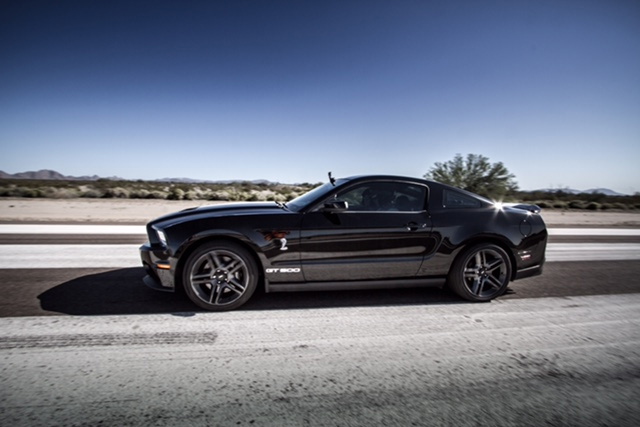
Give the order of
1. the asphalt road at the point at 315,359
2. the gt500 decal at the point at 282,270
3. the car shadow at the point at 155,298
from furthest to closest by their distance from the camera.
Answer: the gt500 decal at the point at 282,270 → the car shadow at the point at 155,298 → the asphalt road at the point at 315,359

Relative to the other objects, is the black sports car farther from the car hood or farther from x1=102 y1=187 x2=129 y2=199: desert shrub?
x1=102 y1=187 x2=129 y2=199: desert shrub

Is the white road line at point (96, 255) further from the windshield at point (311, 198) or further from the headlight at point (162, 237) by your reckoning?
the windshield at point (311, 198)

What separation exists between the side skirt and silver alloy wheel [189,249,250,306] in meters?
0.31

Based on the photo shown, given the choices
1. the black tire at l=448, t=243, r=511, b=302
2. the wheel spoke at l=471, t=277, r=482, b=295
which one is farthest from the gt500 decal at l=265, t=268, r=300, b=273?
the wheel spoke at l=471, t=277, r=482, b=295

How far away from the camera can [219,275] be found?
12.0 ft

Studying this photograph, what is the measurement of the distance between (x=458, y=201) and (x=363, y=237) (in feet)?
4.60

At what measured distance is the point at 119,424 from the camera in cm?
191

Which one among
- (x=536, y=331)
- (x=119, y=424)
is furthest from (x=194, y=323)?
Answer: (x=536, y=331)

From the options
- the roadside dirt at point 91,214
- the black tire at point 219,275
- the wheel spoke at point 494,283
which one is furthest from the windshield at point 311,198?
the roadside dirt at point 91,214

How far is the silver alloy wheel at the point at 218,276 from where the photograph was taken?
11.9 feet

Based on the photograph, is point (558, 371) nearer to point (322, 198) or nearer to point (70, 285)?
point (322, 198)

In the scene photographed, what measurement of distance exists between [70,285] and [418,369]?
426cm

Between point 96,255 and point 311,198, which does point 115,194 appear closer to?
point 96,255

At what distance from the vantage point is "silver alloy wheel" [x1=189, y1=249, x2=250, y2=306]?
3617 mm
